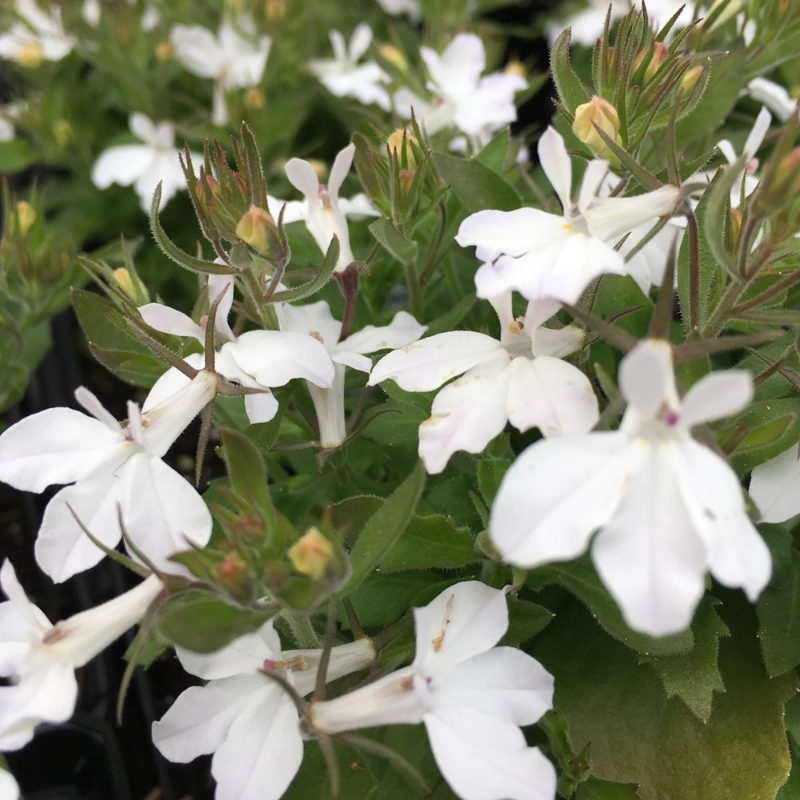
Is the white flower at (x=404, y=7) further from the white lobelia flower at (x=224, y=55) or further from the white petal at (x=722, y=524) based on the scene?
the white petal at (x=722, y=524)

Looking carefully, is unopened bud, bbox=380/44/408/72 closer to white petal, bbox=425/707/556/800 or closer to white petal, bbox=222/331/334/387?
white petal, bbox=222/331/334/387

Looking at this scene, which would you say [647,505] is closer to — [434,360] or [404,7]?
[434,360]

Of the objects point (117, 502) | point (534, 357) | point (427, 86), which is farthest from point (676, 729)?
point (427, 86)

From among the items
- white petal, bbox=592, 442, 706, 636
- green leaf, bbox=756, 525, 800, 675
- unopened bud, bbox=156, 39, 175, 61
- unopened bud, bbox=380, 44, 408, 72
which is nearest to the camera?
white petal, bbox=592, 442, 706, 636

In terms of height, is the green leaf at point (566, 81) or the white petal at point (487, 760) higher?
the green leaf at point (566, 81)

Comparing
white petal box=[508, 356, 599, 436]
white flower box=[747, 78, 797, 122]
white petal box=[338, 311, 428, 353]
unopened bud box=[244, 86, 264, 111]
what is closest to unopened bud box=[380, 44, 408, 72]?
unopened bud box=[244, 86, 264, 111]

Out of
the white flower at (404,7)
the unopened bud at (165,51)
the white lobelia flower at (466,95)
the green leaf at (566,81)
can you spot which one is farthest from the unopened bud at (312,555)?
the white flower at (404,7)

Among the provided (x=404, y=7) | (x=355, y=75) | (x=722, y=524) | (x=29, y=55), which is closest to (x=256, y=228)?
(x=722, y=524)
